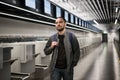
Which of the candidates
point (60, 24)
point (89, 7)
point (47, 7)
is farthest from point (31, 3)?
point (89, 7)

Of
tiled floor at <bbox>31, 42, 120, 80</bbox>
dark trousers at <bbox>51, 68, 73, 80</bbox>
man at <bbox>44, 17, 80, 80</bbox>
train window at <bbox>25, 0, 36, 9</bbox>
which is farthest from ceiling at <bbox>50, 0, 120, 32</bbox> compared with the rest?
dark trousers at <bbox>51, 68, 73, 80</bbox>

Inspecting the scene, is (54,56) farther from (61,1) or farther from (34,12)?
Result: (61,1)

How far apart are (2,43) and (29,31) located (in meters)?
2.82

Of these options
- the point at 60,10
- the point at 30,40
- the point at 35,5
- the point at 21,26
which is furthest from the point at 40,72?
the point at 60,10

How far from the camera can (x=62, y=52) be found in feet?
9.82

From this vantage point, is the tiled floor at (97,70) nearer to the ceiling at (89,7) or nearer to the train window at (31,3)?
the train window at (31,3)

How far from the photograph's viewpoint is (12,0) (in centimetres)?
539

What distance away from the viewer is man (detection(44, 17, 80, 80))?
2.97 meters

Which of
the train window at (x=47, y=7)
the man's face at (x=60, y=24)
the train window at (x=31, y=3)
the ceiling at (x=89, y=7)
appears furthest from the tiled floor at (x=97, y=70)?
the man's face at (x=60, y=24)

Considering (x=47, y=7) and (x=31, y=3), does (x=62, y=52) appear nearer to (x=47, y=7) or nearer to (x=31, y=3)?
(x=31, y=3)

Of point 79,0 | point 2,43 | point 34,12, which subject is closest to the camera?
point 2,43

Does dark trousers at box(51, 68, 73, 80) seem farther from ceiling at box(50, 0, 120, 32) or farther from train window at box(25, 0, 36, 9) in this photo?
ceiling at box(50, 0, 120, 32)

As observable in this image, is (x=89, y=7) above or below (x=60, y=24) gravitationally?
above

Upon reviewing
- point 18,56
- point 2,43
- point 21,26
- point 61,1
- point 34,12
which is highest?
point 61,1
